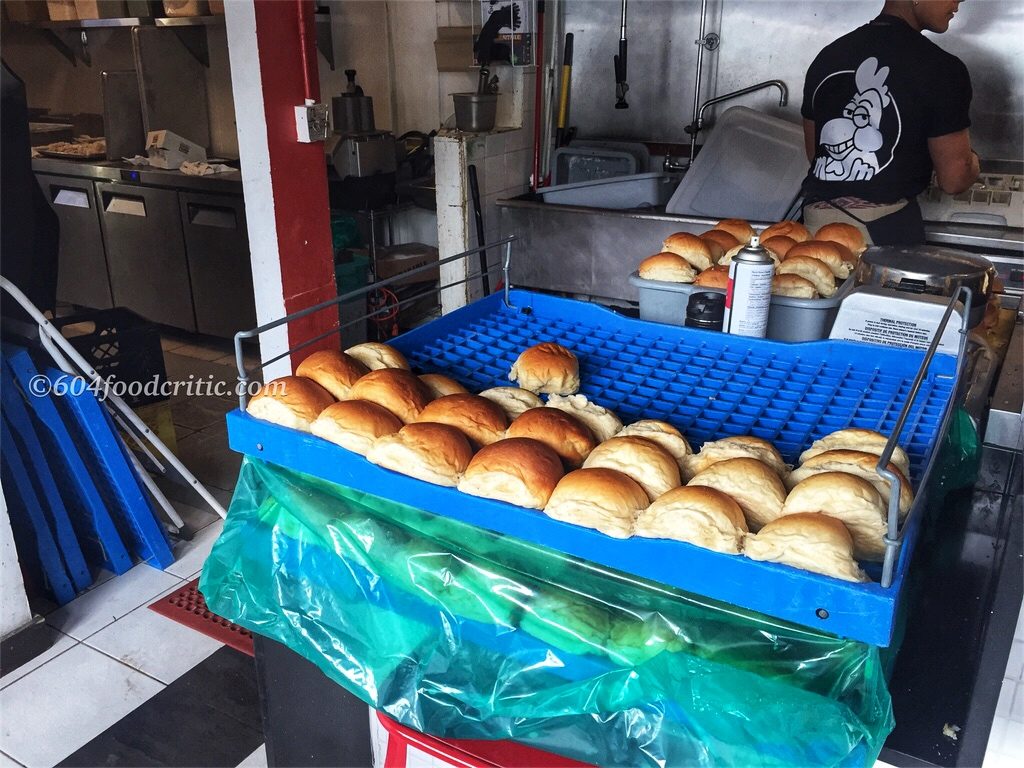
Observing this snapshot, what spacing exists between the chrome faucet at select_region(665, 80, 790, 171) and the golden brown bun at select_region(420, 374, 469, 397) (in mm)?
2552

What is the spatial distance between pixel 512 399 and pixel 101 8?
16.7ft

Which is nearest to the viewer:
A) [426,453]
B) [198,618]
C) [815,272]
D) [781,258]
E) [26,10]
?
[426,453]

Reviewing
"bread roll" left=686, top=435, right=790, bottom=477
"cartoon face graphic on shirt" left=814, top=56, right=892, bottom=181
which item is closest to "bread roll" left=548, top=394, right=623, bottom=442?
"bread roll" left=686, top=435, right=790, bottom=477

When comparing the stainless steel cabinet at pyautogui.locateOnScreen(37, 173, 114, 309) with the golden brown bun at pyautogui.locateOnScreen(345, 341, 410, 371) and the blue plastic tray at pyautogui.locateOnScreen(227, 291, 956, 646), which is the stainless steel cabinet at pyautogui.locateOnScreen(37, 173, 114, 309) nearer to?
the blue plastic tray at pyautogui.locateOnScreen(227, 291, 956, 646)

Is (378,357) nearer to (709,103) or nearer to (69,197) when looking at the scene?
(709,103)

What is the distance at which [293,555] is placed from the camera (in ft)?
4.31

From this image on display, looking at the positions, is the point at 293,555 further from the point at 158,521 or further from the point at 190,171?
the point at 190,171

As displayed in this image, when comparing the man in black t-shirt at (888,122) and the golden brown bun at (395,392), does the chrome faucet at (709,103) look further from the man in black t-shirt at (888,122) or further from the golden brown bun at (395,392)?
the golden brown bun at (395,392)

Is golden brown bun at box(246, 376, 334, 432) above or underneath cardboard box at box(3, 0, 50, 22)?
underneath

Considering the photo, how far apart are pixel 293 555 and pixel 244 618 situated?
150 mm

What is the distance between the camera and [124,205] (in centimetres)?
473

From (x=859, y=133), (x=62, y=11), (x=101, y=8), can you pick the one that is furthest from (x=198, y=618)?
(x=62, y=11)

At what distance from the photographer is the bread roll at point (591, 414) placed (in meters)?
1.29

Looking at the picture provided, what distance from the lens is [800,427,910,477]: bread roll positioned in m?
1.16
